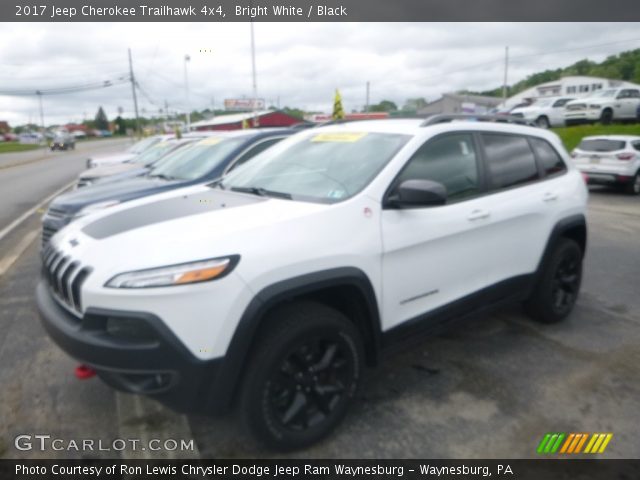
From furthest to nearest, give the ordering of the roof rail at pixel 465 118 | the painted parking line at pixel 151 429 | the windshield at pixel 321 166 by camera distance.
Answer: the roof rail at pixel 465 118, the windshield at pixel 321 166, the painted parking line at pixel 151 429

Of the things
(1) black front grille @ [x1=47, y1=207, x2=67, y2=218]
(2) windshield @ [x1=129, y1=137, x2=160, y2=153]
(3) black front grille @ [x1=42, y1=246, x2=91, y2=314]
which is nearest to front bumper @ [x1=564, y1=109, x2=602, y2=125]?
(2) windshield @ [x1=129, y1=137, x2=160, y2=153]

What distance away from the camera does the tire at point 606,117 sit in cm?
2361

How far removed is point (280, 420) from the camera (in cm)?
268

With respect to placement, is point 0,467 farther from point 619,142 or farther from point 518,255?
A: point 619,142

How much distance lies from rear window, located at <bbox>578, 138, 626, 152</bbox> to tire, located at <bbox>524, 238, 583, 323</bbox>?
1038 cm

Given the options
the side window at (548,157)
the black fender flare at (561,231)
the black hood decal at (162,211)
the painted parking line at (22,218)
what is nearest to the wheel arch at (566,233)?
the black fender flare at (561,231)

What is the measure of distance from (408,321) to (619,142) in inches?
500

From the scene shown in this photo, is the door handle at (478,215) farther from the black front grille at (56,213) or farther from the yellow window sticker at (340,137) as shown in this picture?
the black front grille at (56,213)

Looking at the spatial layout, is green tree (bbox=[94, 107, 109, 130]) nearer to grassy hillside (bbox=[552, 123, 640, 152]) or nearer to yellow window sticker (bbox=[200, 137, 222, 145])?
grassy hillside (bbox=[552, 123, 640, 152])

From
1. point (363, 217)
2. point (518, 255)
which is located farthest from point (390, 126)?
point (518, 255)

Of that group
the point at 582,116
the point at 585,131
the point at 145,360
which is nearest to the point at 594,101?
the point at 582,116

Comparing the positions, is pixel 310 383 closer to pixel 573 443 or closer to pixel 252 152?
pixel 573 443

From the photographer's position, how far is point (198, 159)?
22.5 ft

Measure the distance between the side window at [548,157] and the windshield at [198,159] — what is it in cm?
370
